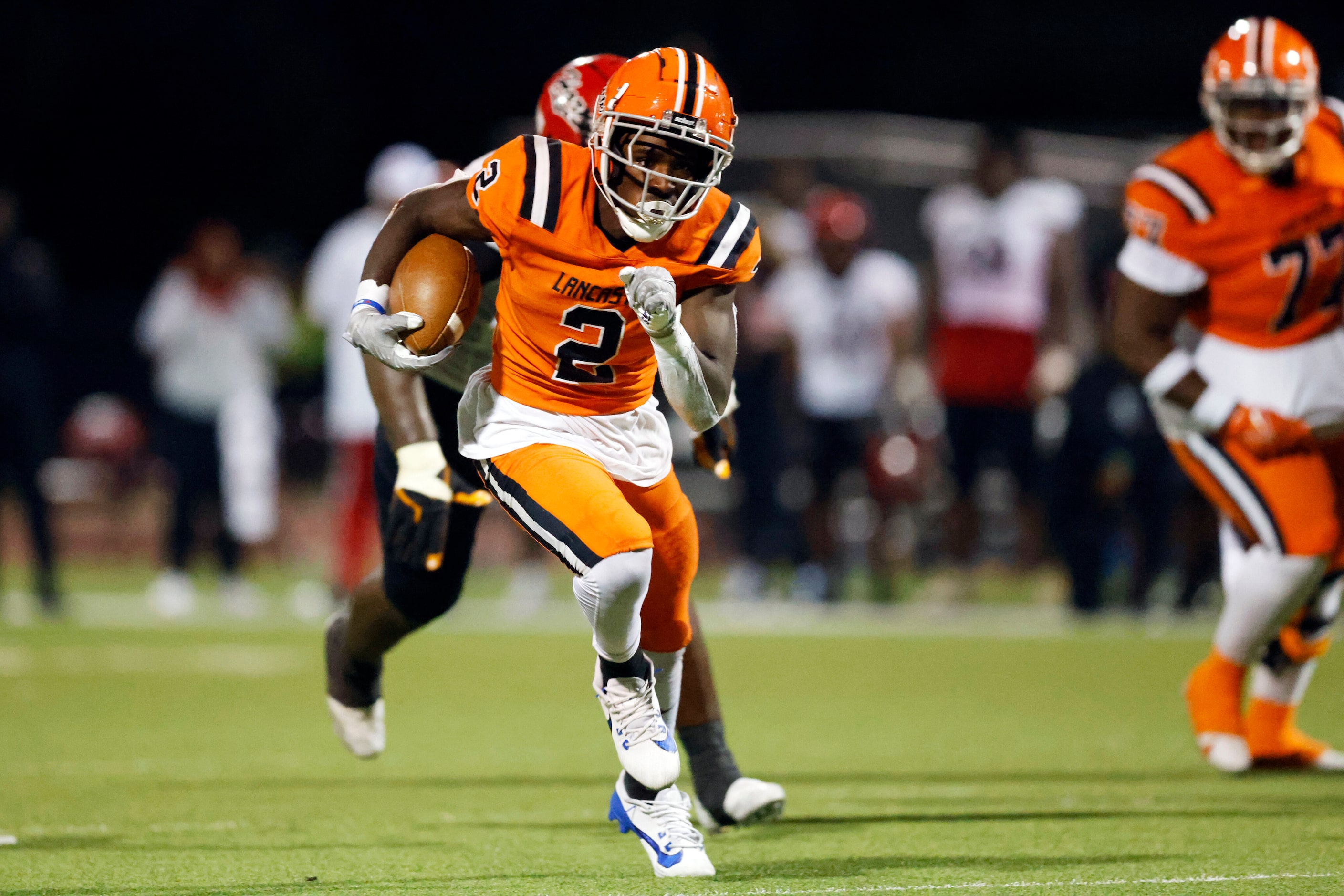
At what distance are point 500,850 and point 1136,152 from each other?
9.80m

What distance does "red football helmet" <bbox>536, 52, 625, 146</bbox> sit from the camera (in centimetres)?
449

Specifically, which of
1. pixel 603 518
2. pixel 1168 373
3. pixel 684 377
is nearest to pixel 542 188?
pixel 684 377

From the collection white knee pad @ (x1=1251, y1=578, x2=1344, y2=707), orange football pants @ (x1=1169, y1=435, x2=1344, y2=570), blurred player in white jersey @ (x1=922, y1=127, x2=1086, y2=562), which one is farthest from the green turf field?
blurred player in white jersey @ (x1=922, y1=127, x2=1086, y2=562)

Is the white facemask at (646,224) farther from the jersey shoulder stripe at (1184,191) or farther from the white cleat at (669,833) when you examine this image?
the jersey shoulder stripe at (1184,191)

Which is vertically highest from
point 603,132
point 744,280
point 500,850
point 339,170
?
point 603,132

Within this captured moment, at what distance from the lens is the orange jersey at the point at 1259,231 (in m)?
5.02

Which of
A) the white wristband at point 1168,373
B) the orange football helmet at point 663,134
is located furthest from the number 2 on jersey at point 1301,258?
the orange football helmet at point 663,134

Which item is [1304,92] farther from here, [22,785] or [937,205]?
[937,205]

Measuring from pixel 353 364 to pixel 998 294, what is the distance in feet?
10.1

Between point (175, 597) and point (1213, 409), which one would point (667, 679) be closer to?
point (1213, 409)

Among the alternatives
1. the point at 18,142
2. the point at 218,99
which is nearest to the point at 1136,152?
the point at 218,99

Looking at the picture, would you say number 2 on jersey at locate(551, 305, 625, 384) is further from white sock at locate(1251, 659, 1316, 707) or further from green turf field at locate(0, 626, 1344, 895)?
white sock at locate(1251, 659, 1316, 707)

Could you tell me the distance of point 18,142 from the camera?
675 inches

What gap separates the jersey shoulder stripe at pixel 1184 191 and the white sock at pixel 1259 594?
88 centimetres
